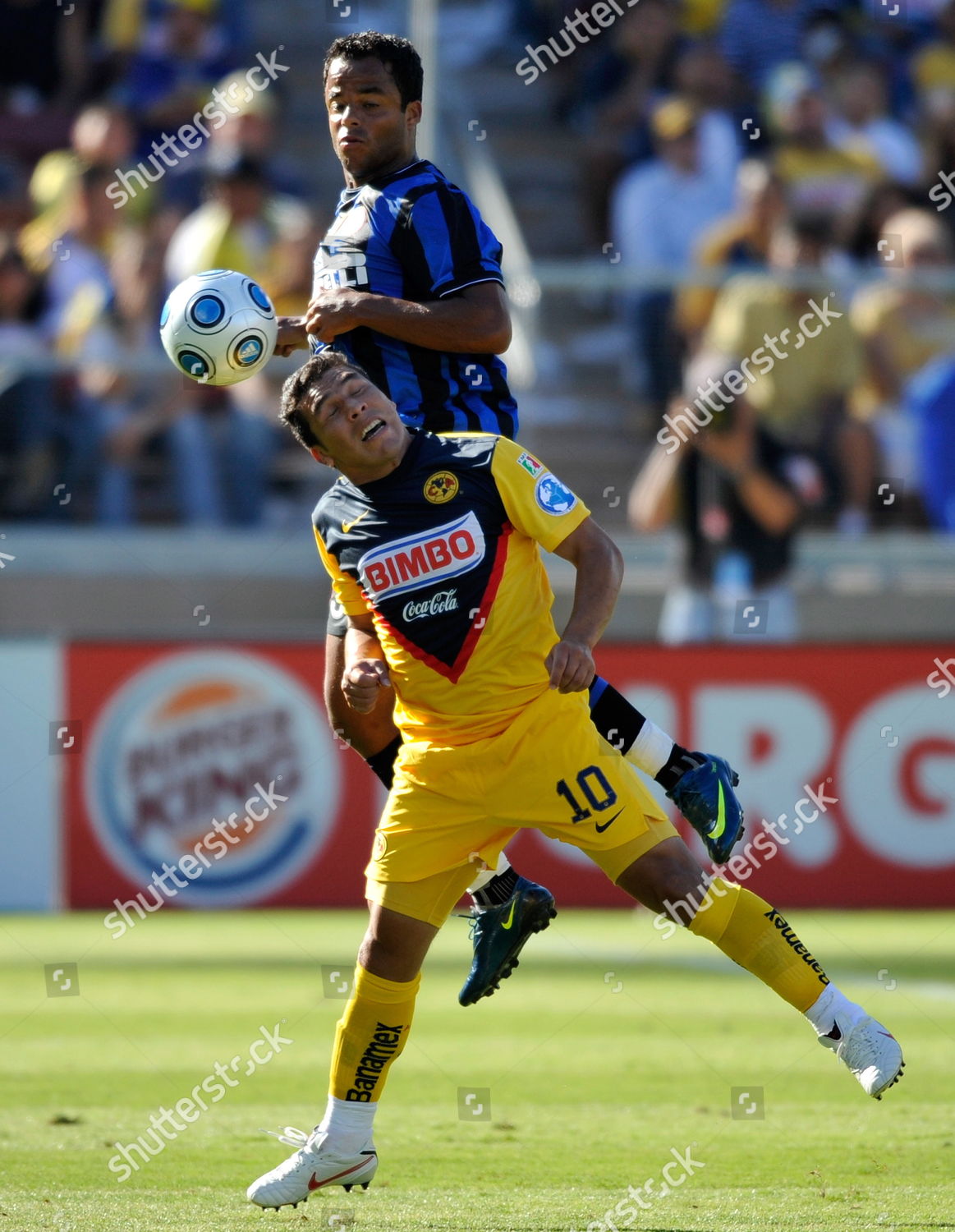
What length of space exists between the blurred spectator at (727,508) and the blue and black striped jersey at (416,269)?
6020 millimetres

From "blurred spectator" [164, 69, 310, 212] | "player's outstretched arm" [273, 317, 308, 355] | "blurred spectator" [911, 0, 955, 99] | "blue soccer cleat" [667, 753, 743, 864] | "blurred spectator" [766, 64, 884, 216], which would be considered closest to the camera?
"blue soccer cleat" [667, 753, 743, 864]

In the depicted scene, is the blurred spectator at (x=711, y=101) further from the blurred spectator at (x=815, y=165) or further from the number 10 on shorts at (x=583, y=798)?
the number 10 on shorts at (x=583, y=798)

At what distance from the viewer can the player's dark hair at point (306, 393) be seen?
4.77m

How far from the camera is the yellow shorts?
4828mm

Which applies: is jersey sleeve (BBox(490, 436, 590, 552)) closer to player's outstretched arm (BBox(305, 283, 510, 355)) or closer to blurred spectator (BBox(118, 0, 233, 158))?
player's outstretched arm (BBox(305, 283, 510, 355))

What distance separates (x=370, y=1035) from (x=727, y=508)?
7.23m

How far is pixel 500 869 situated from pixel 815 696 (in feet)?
19.7

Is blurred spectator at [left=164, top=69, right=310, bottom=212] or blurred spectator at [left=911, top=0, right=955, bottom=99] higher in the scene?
blurred spectator at [left=911, top=0, right=955, bottom=99]

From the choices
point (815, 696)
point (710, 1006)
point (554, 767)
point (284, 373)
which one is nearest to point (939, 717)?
point (815, 696)

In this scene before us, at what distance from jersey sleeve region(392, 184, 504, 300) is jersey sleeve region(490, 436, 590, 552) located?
29.2 inches

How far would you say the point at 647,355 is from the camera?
40.0 ft

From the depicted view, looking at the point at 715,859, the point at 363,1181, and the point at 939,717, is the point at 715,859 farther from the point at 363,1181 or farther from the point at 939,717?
the point at 939,717

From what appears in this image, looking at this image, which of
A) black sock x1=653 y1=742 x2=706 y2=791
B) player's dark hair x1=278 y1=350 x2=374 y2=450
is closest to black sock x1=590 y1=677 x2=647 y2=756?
black sock x1=653 y1=742 x2=706 y2=791

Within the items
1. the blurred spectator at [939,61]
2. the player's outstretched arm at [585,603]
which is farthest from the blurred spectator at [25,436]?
the blurred spectator at [939,61]
